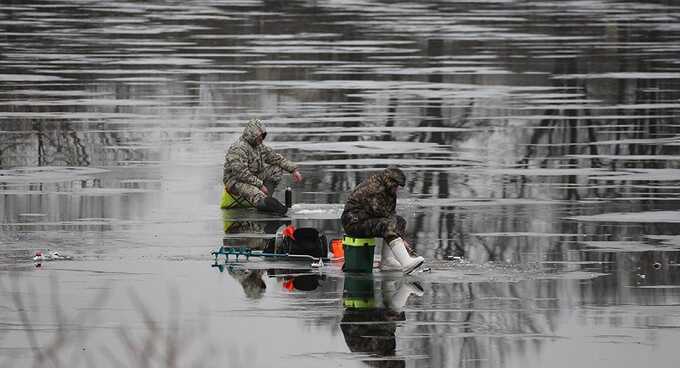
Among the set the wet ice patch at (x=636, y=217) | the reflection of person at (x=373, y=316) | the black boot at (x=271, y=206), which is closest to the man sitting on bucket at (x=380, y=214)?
the reflection of person at (x=373, y=316)

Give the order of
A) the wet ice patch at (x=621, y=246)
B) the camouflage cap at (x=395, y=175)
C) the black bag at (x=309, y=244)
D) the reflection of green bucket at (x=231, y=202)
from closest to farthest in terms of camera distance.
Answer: the camouflage cap at (x=395, y=175) → the black bag at (x=309, y=244) → the wet ice patch at (x=621, y=246) → the reflection of green bucket at (x=231, y=202)

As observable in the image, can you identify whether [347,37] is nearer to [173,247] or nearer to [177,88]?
[177,88]

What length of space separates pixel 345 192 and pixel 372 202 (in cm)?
610

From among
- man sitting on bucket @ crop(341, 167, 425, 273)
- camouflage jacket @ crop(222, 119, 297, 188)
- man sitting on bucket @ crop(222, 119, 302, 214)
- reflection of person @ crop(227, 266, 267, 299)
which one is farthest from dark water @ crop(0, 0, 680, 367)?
camouflage jacket @ crop(222, 119, 297, 188)

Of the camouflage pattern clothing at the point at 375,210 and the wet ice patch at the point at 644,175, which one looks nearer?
the camouflage pattern clothing at the point at 375,210

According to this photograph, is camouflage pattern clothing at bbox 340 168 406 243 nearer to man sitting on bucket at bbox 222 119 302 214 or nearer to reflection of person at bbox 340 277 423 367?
reflection of person at bbox 340 277 423 367

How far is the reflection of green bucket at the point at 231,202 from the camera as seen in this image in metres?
19.7

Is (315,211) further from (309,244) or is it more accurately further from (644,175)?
(644,175)

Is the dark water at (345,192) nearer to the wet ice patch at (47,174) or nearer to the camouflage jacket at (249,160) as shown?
the wet ice patch at (47,174)

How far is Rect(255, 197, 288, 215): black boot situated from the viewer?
19156mm

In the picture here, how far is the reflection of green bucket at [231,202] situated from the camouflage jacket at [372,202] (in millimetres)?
4620

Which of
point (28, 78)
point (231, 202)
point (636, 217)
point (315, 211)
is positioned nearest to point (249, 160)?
point (231, 202)

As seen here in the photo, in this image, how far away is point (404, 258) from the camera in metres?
15.1

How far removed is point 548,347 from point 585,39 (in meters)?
34.3
